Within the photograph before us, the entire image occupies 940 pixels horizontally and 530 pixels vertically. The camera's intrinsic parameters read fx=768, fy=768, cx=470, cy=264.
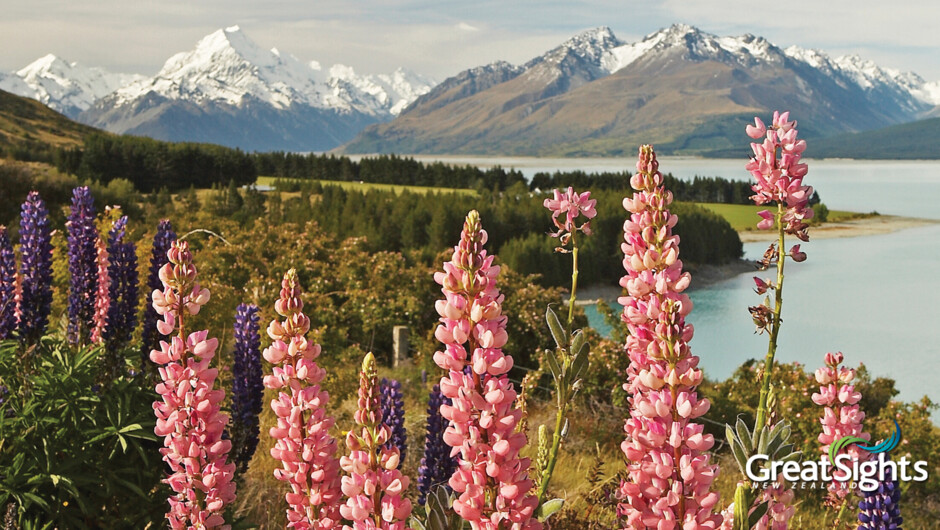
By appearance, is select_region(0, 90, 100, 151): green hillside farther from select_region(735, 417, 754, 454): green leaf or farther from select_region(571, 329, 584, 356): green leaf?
select_region(735, 417, 754, 454): green leaf

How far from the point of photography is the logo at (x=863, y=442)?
2.69 metres

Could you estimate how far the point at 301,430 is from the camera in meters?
1.89

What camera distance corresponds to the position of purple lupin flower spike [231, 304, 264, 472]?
173 inches

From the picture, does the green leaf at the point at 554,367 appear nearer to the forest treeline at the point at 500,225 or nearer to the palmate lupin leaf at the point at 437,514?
the palmate lupin leaf at the point at 437,514

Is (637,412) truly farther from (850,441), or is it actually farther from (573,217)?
(850,441)

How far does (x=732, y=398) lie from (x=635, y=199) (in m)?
11.5

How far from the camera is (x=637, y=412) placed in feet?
5.41

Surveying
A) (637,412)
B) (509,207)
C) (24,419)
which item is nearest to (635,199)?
(637,412)

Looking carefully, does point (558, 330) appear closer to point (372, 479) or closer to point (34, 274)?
point (372, 479)

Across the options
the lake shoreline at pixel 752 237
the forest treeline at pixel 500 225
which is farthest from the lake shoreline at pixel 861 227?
the forest treeline at pixel 500 225

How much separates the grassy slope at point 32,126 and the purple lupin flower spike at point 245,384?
277ft

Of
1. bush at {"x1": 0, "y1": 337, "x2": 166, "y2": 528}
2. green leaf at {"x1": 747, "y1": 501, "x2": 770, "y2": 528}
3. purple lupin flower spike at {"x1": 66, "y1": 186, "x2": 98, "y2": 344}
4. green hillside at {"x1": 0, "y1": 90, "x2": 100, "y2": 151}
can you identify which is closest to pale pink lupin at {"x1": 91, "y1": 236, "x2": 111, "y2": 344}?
purple lupin flower spike at {"x1": 66, "y1": 186, "x2": 98, "y2": 344}

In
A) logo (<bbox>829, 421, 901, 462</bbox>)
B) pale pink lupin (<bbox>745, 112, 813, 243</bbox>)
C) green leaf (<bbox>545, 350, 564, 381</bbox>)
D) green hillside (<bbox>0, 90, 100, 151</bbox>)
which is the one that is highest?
green hillside (<bbox>0, 90, 100, 151</bbox>)

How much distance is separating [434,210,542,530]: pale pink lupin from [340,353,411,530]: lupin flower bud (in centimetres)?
13
